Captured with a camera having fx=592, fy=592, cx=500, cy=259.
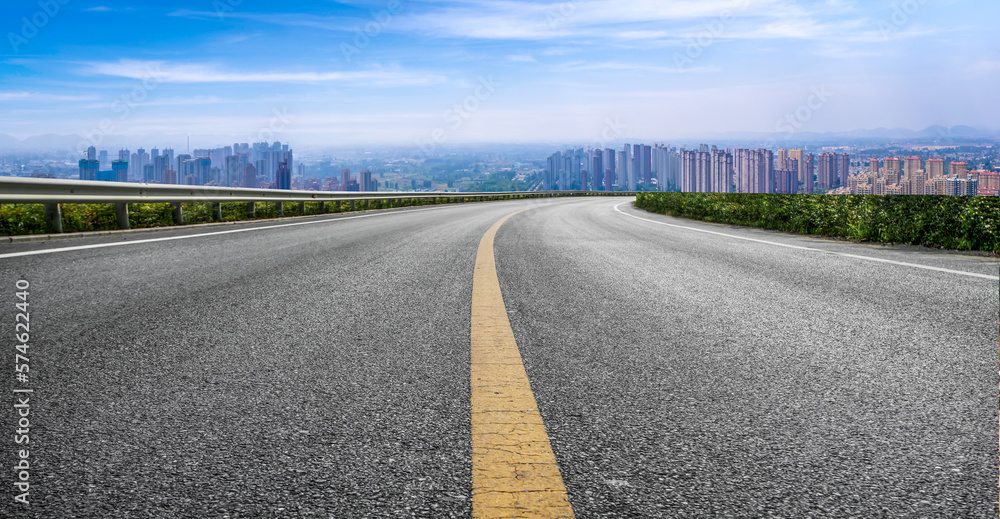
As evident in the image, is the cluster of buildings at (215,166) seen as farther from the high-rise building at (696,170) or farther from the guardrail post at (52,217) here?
the high-rise building at (696,170)

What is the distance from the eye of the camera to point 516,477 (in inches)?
60.7

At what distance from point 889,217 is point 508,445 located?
10347 millimetres

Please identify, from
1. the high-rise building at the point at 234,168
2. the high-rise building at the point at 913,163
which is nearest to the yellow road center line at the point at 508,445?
the high-rise building at the point at 913,163

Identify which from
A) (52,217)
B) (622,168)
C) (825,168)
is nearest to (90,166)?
(52,217)

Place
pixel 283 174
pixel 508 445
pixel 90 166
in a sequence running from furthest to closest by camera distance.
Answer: pixel 283 174
pixel 90 166
pixel 508 445

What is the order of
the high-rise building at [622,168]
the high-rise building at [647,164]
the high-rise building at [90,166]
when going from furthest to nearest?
the high-rise building at [622,168] → the high-rise building at [647,164] → the high-rise building at [90,166]

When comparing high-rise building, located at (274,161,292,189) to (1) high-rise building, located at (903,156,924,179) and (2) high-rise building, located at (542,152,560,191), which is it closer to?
(1) high-rise building, located at (903,156,924,179)

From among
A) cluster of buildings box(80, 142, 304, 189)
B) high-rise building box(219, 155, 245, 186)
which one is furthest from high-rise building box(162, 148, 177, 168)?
high-rise building box(219, 155, 245, 186)

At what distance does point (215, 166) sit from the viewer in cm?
6419

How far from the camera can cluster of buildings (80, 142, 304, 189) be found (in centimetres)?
3650

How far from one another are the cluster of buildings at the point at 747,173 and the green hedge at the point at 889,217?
34 cm

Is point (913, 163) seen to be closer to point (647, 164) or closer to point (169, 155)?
point (169, 155)

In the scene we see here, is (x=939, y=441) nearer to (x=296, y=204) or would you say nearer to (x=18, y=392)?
(x=18, y=392)

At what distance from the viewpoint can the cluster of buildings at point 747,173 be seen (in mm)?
11750
